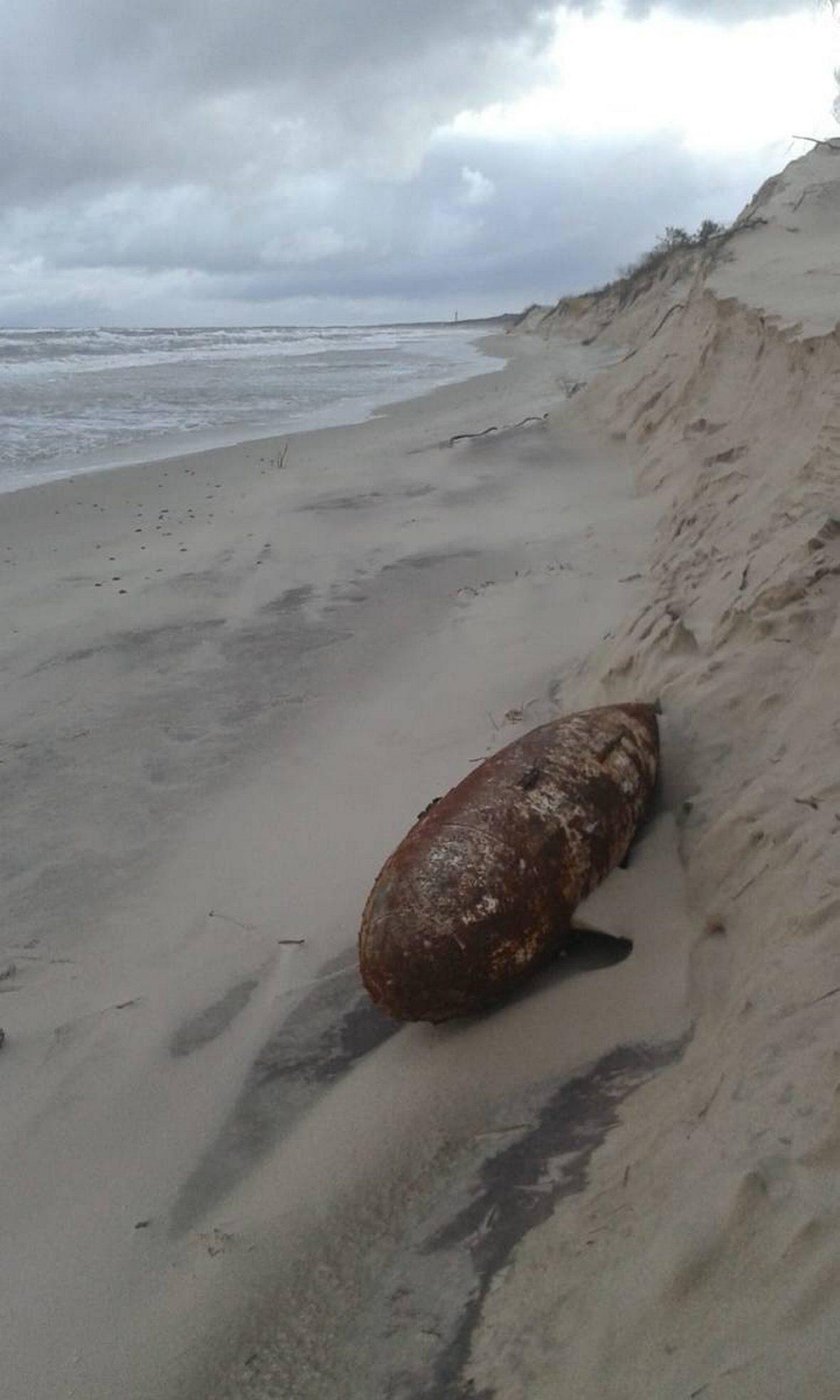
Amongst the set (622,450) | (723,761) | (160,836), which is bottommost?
(160,836)

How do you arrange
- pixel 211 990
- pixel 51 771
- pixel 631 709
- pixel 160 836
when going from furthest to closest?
pixel 51 771
pixel 160 836
pixel 631 709
pixel 211 990

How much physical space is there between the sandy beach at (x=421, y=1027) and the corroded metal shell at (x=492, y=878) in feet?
0.40

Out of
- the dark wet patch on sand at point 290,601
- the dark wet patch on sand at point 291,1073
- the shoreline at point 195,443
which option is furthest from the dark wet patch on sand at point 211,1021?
the shoreline at point 195,443

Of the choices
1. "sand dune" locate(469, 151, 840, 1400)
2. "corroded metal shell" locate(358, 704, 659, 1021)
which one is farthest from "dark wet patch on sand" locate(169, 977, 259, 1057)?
"sand dune" locate(469, 151, 840, 1400)

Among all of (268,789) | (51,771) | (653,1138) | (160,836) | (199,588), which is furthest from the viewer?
→ (199,588)

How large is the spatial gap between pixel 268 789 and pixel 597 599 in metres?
2.60

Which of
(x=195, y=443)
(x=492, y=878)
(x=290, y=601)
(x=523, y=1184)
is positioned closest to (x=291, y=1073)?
(x=492, y=878)

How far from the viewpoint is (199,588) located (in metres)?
7.85

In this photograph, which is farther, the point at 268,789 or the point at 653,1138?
the point at 268,789

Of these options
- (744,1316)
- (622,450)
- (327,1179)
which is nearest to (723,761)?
(327,1179)

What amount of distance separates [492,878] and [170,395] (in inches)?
851

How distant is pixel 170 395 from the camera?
2255 centimetres

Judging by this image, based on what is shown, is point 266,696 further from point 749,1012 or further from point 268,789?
point 749,1012

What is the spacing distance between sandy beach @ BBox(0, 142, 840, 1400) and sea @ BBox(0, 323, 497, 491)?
8.14 meters
